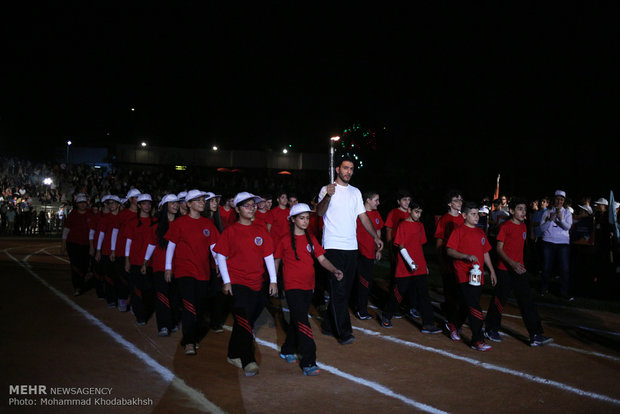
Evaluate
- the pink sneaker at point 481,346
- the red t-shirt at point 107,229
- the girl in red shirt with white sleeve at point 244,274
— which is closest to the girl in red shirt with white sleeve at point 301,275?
the girl in red shirt with white sleeve at point 244,274

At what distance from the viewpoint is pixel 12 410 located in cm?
508

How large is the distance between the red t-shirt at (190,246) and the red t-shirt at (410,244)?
3.01m

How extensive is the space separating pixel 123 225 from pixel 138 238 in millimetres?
912

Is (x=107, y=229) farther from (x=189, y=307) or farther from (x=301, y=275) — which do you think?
(x=301, y=275)

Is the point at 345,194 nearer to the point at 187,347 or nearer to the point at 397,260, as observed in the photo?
the point at 397,260

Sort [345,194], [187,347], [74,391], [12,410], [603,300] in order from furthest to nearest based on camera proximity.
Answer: [603,300] → [345,194] → [187,347] → [74,391] → [12,410]

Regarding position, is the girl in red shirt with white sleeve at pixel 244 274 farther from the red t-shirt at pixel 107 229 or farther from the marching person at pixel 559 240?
the marching person at pixel 559 240

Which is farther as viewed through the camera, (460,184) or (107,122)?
(107,122)

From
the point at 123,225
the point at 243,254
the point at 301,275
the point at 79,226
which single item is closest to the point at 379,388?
the point at 301,275

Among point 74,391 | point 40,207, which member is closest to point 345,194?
point 74,391

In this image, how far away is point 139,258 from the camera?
9148mm

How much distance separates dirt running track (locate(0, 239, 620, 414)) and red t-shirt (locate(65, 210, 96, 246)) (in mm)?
2634

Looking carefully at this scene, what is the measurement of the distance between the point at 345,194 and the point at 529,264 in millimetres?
10927

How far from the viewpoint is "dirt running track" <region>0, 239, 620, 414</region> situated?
5.30m
